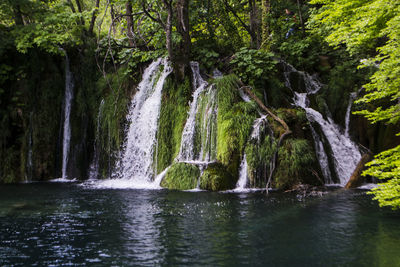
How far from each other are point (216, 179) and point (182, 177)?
1.03 m

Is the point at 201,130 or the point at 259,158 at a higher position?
the point at 201,130

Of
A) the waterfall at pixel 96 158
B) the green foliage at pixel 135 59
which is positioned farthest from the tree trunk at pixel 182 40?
the waterfall at pixel 96 158

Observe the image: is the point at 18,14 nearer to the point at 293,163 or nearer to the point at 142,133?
the point at 142,133

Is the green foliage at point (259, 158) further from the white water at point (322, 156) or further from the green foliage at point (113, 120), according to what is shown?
the green foliage at point (113, 120)

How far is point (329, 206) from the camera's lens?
7.77 m

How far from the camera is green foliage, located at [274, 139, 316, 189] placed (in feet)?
32.8

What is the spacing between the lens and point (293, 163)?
33.0 feet

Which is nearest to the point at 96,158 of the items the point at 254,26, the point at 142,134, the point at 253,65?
the point at 142,134

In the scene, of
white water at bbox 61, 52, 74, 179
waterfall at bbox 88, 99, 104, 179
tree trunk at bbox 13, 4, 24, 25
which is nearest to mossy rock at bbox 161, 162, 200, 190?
waterfall at bbox 88, 99, 104, 179

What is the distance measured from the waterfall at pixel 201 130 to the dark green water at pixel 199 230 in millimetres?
2227

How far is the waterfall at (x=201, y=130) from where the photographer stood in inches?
439

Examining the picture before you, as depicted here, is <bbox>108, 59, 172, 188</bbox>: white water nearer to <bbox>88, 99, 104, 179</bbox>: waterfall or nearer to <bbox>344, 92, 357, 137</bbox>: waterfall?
<bbox>88, 99, 104, 179</bbox>: waterfall

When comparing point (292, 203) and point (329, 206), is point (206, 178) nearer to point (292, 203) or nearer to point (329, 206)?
point (292, 203)

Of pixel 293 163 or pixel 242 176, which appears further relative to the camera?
pixel 242 176
